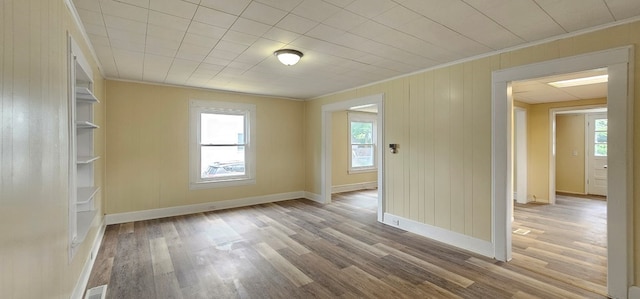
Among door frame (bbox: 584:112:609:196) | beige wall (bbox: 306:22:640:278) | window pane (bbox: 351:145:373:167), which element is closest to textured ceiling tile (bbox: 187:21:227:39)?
beige wall (bbox: 306:22:640:278)

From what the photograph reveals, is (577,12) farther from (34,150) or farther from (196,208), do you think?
(196,208)

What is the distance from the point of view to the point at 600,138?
6906 millimetres

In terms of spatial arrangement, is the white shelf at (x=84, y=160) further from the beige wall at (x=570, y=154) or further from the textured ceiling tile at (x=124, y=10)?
the beige wall at (x=570, y=154)

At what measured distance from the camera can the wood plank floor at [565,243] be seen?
2.85 m

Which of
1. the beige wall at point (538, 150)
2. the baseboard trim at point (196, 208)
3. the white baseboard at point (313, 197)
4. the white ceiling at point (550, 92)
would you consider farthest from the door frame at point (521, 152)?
the baseboard trim at point (196, 208)

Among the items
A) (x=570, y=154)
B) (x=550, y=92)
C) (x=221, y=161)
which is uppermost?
(x=550, y=92)

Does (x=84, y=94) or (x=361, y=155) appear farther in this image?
(x=361, y=155)

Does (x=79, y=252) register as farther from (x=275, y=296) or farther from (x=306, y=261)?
(x=306, y=261)

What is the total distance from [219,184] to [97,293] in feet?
10.3

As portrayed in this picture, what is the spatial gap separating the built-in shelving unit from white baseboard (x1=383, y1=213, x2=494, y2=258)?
3.92 meters

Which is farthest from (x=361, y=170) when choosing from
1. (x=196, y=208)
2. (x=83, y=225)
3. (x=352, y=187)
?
(x=83, y=225)

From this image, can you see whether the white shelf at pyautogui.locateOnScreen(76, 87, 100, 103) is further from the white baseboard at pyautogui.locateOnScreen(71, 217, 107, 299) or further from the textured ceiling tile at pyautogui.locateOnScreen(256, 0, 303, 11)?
the textured ceiling tile at pyautogui.locateOnScreen(256, 0, 303, 11)

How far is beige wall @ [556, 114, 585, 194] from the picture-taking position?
7.05 m

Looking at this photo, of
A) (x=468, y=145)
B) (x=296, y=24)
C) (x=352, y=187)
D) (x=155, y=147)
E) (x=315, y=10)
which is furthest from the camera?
(x=352, y=187)
